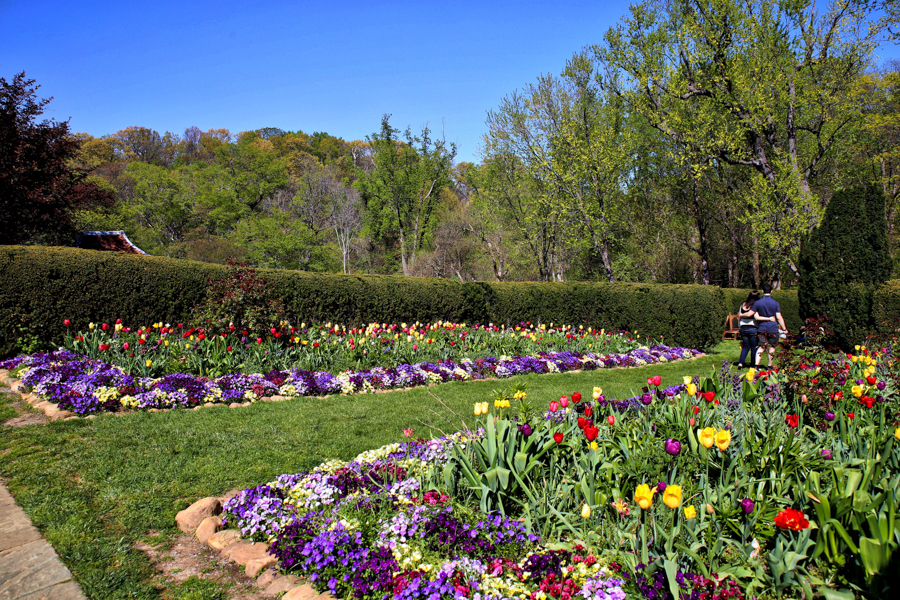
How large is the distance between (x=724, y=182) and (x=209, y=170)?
30371mm

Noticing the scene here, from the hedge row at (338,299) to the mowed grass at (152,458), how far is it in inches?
85.1

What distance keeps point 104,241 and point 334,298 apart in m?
14.2

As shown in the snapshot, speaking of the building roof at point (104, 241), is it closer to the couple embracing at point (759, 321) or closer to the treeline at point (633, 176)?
the treeline at point (633, 176)

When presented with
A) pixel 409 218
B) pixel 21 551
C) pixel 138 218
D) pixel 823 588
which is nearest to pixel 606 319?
pixel 823 588

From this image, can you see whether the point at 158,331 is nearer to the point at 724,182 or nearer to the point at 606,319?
the point at 606,319

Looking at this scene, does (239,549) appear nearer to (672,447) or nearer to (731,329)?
(672,447)

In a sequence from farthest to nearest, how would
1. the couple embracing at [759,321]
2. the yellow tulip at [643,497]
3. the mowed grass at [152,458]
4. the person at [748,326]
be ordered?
1. the person at [748,326]
2. the couple embracing at [759,321]
3. the mowed grass at [152,458]
4. the yellow tulip at [643,497]

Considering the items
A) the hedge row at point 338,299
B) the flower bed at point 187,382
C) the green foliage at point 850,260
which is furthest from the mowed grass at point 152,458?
the green foliage at point 850,260

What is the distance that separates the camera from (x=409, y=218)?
34719mm

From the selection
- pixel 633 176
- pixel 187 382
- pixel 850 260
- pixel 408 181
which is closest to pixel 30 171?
pixel 187 382

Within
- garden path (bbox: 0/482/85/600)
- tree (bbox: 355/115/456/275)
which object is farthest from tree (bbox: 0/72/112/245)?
tree (bbox: 355/115/456/275)

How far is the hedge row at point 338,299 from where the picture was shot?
6.31 meters

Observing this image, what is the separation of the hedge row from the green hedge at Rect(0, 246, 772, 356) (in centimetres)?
1

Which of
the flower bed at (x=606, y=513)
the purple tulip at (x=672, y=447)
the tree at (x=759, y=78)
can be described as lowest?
the flower bed at (x=606, y=513)
